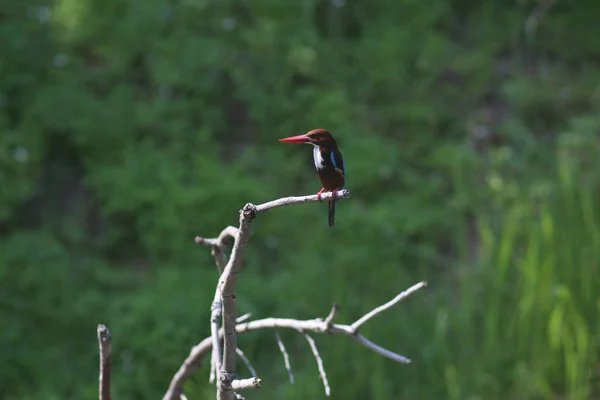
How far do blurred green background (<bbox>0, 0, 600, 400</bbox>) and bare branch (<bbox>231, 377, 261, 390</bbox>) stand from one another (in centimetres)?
135

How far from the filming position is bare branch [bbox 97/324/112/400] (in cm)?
160

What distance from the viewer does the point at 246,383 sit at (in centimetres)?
125

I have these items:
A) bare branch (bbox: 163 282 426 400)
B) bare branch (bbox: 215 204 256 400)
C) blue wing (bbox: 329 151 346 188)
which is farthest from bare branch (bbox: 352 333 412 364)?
blue wing (bbox: 329 151 346 188)

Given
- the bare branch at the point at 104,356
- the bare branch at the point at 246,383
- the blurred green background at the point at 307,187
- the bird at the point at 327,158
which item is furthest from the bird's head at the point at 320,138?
the blurred green background at the point at 307,187

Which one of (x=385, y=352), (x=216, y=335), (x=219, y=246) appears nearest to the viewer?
(x=216, y=335)

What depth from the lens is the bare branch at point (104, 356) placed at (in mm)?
1603

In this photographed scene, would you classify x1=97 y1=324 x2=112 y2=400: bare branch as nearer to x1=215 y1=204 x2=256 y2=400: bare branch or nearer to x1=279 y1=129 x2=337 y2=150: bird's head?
x1=215 y1=204 x2=256 y2=400: bare branch

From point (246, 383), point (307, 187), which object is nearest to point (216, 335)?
point (246, 383)

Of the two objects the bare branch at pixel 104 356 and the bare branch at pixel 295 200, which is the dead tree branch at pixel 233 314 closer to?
the bare branch at pixel 295 200

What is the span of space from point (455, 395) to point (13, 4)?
2.56 metres

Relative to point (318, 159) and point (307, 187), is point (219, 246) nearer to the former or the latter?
point (318, 159)

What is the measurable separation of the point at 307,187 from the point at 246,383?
2678 mm

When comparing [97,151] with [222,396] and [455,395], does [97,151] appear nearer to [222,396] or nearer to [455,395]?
[455,395]

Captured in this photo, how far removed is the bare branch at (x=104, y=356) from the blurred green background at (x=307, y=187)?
0.85m
